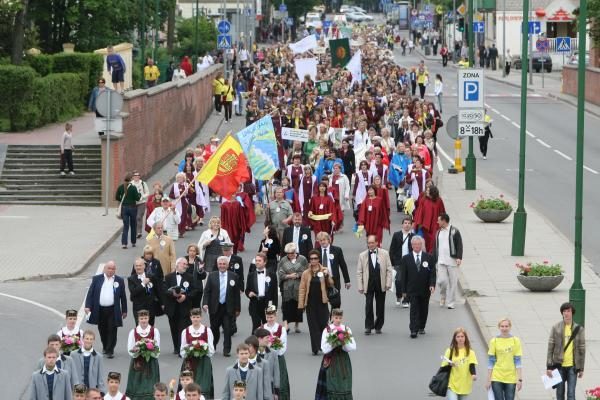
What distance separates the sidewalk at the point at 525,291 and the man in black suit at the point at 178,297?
405cm

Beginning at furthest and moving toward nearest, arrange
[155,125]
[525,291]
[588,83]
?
[588,83] → [155,125] → [525,291]

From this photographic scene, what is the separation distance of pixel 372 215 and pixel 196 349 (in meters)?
11.3

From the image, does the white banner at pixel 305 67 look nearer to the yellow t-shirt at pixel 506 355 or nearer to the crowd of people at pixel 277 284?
the crowd of people at pixel 277 284

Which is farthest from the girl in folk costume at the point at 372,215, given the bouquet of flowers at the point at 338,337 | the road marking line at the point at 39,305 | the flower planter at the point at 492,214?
the bouquet of flowers at the point at 338,337

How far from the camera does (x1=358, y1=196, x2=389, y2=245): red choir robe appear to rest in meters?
30.1

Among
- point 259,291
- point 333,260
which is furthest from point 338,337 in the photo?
point 333,260

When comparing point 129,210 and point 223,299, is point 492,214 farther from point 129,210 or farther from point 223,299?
point 223,299

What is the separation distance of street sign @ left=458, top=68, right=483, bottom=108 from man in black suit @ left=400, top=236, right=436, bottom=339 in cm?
1554

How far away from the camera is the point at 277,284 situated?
23531 mm

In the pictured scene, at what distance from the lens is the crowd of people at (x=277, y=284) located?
18.5m

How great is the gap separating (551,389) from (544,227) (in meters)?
15.4

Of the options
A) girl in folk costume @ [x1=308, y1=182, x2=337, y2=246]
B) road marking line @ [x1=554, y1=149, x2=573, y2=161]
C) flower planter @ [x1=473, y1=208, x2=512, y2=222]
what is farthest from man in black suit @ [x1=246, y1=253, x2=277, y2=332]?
road marking line @ [x1=554, y1=149, x2=573, y2=161]

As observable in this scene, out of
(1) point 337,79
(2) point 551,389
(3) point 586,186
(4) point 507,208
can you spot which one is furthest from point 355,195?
(1) point 337,79

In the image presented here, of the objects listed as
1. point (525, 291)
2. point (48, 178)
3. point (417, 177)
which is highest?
point (417, 177)
